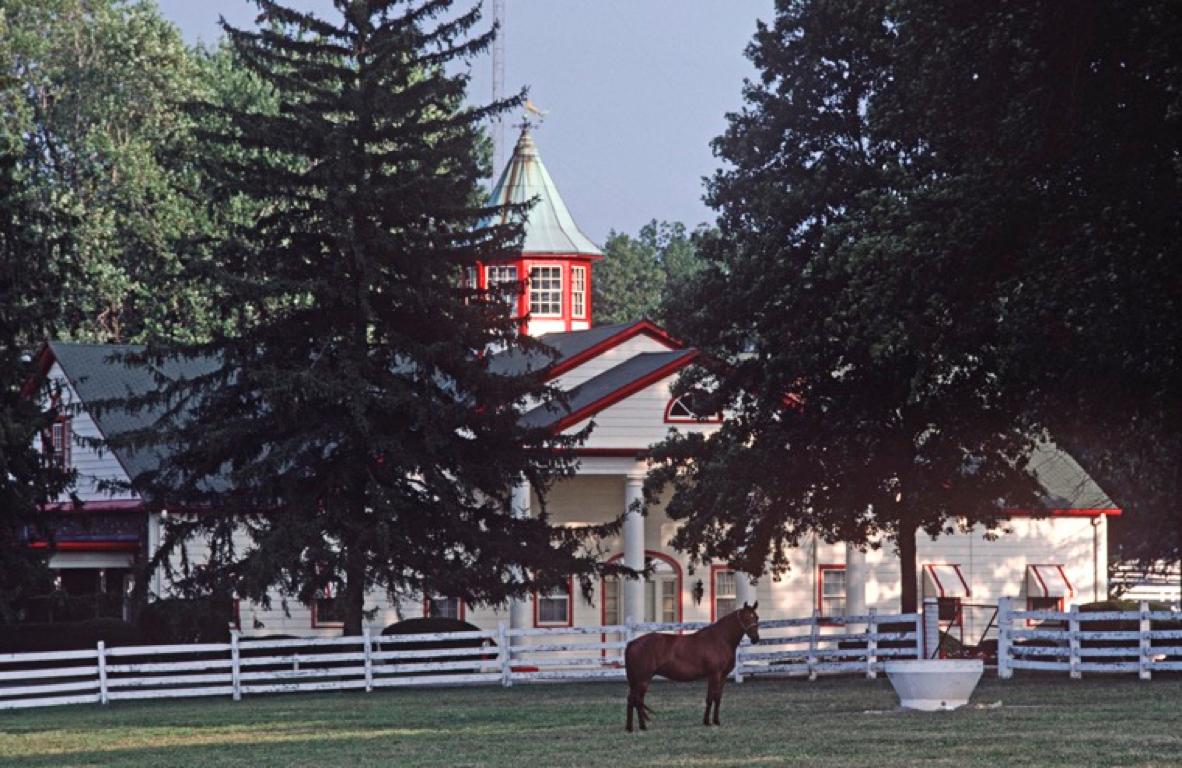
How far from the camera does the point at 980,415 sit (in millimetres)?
37281

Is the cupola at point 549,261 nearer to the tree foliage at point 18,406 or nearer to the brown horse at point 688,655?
the tree foliage at point 18,406

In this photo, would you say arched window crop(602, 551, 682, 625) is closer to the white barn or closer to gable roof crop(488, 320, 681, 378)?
the white barn

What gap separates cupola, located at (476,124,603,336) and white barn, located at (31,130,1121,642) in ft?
0.17

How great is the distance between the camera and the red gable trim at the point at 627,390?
48312 mm

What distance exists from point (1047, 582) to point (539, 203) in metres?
18.5

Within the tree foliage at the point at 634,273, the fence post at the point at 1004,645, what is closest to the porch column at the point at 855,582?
the fence post at the point at 1004,645

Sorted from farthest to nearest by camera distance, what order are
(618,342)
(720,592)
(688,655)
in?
(720,592) < (618,342) < (688,655)

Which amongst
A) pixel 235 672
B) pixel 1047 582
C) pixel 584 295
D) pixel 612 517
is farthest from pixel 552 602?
pixel 235 672

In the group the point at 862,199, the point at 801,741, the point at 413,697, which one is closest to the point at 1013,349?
the point at 862,199

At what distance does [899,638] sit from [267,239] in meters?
14.2

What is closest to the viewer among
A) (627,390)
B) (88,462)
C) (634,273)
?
(627,390)

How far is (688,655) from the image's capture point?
24938 millimetres

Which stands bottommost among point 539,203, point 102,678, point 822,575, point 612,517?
point 102,678

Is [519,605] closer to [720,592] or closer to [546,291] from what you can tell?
[720,592]
